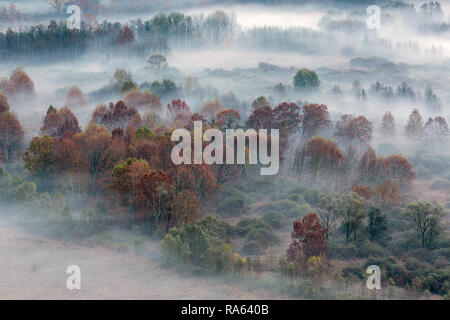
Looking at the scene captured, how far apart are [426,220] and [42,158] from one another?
6531 cm

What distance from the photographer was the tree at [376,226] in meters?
80.8

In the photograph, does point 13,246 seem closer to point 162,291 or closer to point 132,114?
point 162,291

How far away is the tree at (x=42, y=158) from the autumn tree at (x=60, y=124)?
41.1 ft

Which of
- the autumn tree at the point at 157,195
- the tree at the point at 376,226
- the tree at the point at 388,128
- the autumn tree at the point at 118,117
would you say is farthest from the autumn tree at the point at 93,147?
the tree at the point at 388,128

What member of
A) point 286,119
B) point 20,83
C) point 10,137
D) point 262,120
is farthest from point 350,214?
point 20,83

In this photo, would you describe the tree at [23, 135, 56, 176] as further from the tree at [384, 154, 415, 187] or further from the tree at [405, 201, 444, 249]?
the tree at [384, 154, 415, 187]

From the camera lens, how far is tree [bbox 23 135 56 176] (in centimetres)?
9962

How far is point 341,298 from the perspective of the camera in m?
61.9

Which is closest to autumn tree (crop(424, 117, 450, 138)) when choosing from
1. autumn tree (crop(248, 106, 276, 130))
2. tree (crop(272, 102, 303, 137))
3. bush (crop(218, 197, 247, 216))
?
tree (crop(272, 102, 303, 137))

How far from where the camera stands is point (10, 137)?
115688 millimetres

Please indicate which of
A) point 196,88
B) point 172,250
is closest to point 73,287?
point 172,250

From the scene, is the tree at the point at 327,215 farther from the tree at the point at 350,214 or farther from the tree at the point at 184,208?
the tree at the point at 184,208

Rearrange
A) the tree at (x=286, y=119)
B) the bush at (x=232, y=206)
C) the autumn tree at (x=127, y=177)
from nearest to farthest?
the autumn tree at (x=127, y=177) → the bush at (x=232, y=206) → the tree at (x=286, y=119)

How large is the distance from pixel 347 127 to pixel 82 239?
72726 millimetres
